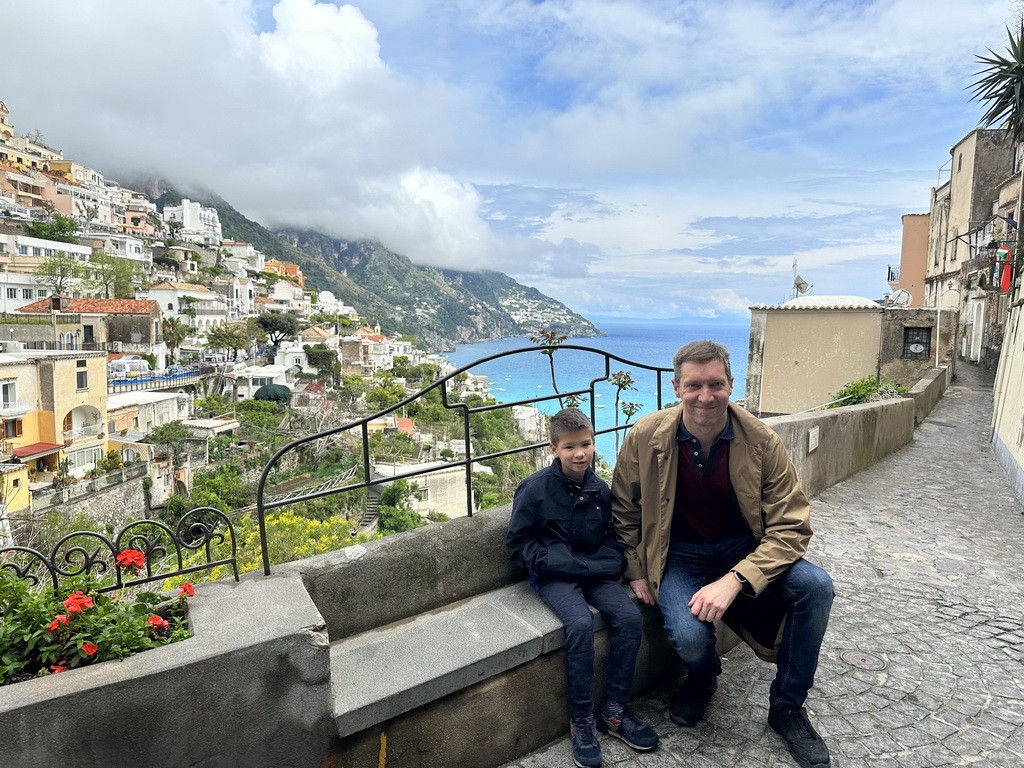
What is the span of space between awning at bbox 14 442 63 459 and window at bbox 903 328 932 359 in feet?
133

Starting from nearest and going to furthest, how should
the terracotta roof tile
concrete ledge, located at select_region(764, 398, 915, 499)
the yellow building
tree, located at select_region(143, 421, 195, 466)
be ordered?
→ concrete ledge, located at select_region(764, 398, 915, 499) < the yellow building < tree, located at select_region(143, 421, 195, 466) < the terracotta roof tile

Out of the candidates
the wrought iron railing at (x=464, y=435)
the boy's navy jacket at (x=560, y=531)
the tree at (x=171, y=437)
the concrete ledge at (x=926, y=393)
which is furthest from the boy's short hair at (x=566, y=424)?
the tree at (x=171, y=437)

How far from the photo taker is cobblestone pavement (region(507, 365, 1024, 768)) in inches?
96.1

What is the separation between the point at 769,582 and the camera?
246cm

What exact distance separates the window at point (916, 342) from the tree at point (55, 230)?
86.6 metres

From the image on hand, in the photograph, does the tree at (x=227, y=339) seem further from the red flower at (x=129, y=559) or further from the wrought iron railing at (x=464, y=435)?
the red flower at (x=129, y=559)

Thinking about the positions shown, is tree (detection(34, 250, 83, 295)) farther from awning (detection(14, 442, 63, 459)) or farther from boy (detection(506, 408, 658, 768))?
boy (detection(506, 408, 658, 768))

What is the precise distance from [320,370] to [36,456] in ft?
135

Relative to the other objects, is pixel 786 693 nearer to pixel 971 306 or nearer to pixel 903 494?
pixel 903 494

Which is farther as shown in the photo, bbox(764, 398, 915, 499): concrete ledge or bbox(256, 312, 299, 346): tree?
bbox(256, 312, 299, 346): tree

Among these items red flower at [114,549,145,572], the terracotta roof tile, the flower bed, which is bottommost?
the flower bed

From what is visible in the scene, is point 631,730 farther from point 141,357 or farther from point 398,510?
point 141,357

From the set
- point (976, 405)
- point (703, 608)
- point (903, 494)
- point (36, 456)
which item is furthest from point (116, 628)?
point (36, 456)

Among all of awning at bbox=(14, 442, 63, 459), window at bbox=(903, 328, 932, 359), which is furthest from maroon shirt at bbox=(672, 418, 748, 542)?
awning at bbox=(14, 442, 63, 459)
